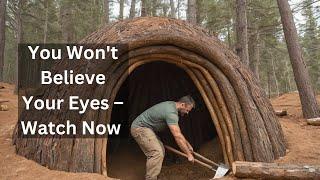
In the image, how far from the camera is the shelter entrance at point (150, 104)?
7.55m

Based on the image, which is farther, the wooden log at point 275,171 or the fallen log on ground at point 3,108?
the fallen log on ground at point 3,108

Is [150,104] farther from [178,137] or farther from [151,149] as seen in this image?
[178,137]

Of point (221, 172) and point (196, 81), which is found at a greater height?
point (196, 81)

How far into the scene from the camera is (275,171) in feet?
16.7

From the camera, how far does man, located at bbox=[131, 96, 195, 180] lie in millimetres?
5637

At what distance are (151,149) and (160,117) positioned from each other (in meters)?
0.54

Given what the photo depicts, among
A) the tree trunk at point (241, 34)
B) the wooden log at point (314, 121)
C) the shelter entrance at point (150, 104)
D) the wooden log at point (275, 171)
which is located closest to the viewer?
the wooden log at point (275, 171)

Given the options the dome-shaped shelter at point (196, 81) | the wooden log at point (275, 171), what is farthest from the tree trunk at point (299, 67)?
the wooden log at point (275, 171)

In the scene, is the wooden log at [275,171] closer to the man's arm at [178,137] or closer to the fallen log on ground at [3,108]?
the man's arm at [178,137]

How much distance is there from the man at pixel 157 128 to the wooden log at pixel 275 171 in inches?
34.3

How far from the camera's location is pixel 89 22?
2694 cm

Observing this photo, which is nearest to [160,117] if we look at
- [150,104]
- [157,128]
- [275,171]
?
[157,128]

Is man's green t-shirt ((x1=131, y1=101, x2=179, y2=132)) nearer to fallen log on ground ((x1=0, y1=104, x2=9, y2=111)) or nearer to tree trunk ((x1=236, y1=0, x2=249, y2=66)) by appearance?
tree trunk ((x1=236, y1=0, x2=249, y2=66))

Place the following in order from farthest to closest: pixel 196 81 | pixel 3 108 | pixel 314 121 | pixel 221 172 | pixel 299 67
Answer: pixel 3 108 → pixel 299 67 → pixel 314 121 → pixel 196 81 → pixel 221 172
